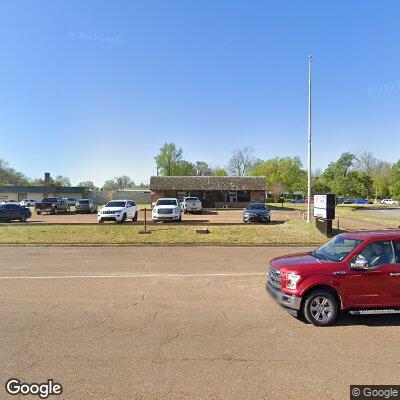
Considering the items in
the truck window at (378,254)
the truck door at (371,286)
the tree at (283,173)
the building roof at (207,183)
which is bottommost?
the truck door at (371,286)

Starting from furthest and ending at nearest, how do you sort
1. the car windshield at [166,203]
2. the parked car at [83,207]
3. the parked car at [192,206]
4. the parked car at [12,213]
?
the parked car at [83,207], the parked car at [192,206], the parked car at [12,213], the car windshield at [166,203]

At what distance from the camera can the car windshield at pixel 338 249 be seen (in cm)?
696

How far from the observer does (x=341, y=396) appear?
407cm

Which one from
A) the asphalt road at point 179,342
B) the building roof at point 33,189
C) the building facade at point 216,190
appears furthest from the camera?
the building roof at point 33,189

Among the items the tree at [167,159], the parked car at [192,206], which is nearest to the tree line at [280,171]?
the tree at [167,159]

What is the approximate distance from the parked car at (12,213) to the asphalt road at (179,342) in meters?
20.2

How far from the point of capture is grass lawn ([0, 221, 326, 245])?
17719 mm

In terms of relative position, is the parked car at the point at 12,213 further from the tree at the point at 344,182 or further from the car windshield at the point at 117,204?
the tree at the point at 344,182

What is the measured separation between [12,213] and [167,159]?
5945 cm

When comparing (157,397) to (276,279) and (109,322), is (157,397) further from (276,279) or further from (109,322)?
(276,279)

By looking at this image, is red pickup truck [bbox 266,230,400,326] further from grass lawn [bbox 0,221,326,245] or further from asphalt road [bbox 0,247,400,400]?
grass lawn [bbox 0,221,326,245]

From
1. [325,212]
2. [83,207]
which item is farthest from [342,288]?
[83,207]

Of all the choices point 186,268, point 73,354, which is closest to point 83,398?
point 73,354

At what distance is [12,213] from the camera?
28.5 metres
